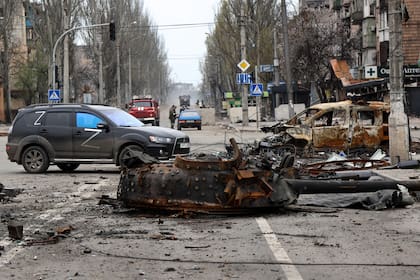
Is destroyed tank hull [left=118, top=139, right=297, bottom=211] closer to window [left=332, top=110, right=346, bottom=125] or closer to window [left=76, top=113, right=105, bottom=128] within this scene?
window [left=76, top=113, right=105, bottom=128]

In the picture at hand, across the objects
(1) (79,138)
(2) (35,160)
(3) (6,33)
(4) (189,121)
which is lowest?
(2) (35,160)

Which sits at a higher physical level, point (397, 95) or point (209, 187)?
point (397, 95)

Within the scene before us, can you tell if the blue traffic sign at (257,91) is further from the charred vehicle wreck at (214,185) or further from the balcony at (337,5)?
the balcony at (337,5)

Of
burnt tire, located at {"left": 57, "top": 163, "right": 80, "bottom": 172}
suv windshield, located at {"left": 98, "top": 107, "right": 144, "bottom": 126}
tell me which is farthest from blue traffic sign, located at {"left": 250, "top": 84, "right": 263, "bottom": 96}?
burnt tire, located at {"left": 57, "top": 163, "right": 80, "bottom": 172}

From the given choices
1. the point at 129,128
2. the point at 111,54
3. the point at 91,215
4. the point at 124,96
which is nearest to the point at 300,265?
the point at 91,215

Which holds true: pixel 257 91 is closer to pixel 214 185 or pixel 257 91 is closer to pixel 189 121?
pixel 189 121

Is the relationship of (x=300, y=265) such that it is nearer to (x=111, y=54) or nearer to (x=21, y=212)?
(x=21, y=212)

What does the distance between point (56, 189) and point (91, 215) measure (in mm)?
3733

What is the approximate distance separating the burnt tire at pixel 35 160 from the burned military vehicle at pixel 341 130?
Answer: 574 centimetres

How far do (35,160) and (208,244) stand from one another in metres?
10.3

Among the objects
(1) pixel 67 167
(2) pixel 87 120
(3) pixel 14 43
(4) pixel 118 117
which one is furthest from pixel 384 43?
(3) pixel 14 43

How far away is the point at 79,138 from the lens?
55.8 feet

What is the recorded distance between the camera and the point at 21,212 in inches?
413

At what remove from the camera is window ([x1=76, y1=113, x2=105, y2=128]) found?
1700 cm
